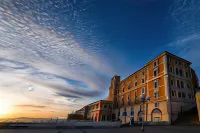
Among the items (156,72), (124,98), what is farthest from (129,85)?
(156,72)

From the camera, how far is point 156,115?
31844mm

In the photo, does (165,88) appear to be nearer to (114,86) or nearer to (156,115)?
(156,115)

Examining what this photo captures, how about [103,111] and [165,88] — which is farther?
[103,111]

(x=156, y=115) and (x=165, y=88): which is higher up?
(x=165, y=88)

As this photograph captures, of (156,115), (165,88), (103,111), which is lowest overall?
(103,111)

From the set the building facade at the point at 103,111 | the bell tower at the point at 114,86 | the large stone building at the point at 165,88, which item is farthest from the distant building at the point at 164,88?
the bell tower at the point at 114,86

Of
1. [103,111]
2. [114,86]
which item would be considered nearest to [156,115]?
[103,111]

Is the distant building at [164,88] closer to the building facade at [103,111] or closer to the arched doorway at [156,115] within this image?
the arched doorway at [156,115]

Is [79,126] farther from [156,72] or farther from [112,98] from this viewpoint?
[112,98]

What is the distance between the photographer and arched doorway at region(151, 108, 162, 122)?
101 feet

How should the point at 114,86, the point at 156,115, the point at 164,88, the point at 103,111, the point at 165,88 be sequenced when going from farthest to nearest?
the point at 114,86, the point at 103,111, the point at 164,88, the point at 156,115, the point at 165,88

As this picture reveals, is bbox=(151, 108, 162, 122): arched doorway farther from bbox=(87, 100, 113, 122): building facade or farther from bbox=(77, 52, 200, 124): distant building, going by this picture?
bbox=(87, 100, 113, 122): building facade

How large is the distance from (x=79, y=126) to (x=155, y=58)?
28993mm

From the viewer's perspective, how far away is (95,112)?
183 feet
